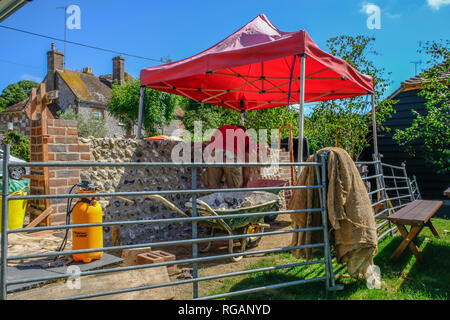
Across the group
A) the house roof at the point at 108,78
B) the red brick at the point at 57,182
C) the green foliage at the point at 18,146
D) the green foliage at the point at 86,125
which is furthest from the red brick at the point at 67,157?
Answer: the house roof at the point at 108,78

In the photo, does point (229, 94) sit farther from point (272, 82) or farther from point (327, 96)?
point (327, 96)

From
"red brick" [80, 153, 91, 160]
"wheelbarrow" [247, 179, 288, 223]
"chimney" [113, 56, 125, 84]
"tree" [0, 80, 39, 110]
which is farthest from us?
"tree" [0, 80, 39, 110]

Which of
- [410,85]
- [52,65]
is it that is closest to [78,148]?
[410,85]

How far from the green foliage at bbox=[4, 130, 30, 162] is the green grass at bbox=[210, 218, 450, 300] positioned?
40.9ft

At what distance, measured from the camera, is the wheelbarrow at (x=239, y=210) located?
3.93 meters

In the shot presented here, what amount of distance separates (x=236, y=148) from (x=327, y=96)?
9.23 ft

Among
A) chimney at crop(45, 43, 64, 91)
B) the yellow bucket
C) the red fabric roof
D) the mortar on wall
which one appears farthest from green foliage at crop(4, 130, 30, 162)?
chimney at crop(45, 43, 64, 91)

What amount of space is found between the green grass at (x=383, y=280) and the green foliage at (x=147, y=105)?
17537 millimetres

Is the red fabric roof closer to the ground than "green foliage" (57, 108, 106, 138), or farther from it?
closer to the ground

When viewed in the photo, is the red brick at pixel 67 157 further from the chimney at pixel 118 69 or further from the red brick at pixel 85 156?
the chimney at pixel 118 69

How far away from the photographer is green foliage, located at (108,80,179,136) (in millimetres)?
20281

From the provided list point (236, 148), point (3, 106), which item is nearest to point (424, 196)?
point (236, 148)

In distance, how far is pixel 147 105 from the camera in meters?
20.2

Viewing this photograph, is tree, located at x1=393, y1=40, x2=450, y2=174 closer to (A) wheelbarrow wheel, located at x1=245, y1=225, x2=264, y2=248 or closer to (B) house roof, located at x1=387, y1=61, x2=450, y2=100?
(B) house roof, located at x1=387, y1=61, x2=450, y2=100
